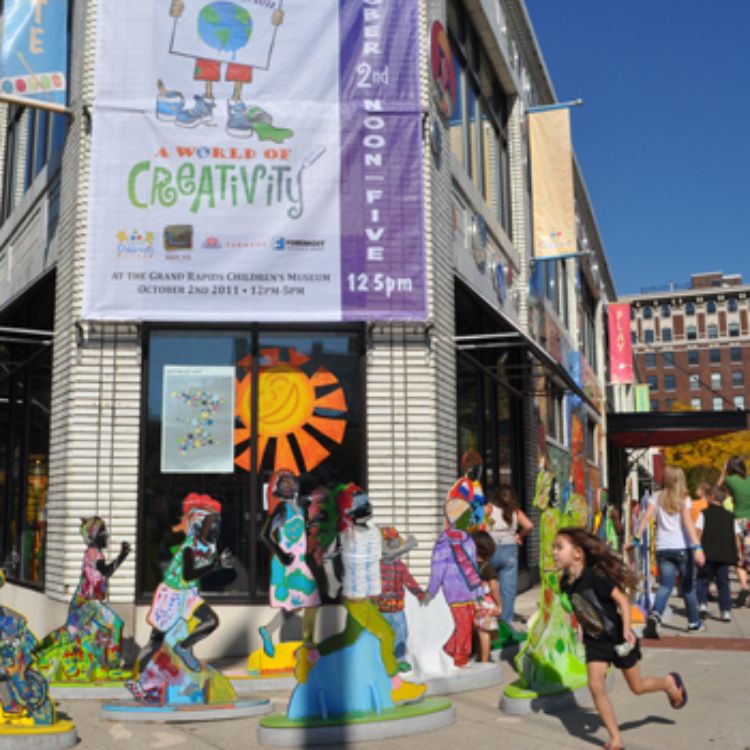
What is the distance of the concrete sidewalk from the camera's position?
5.75 metres

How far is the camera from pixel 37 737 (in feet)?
19.0

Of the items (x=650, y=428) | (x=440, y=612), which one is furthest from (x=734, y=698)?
(x=650, y=428)

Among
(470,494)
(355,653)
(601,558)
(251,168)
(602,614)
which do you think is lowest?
(355,653)

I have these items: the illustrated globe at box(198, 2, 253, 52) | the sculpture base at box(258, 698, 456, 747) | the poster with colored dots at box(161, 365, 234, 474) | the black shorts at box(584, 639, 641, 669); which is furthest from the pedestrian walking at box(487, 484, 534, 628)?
the illustrated globe at box(198, 2, 253, 52)

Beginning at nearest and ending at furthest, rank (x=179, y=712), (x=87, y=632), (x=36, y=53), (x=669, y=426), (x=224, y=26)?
(x=179, y=712) → (x=87, y=632) → (x=224, y=26) → (x=36, y=53) → (x=669, y=426)

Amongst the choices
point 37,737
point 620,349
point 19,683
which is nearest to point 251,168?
point 19,683

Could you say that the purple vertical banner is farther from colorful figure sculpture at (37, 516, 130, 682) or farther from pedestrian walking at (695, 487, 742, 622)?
pedestrian walking at (695, 487, 742, 622)

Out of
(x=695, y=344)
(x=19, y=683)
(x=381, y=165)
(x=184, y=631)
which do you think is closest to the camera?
(x=19, y=683)

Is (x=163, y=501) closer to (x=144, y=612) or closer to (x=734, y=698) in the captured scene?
(x=144, y=612)

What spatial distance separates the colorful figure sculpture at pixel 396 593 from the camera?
745 cm

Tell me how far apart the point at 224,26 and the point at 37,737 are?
7.49 meters

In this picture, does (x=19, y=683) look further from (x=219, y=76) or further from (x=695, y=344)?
(x=695, y=344)

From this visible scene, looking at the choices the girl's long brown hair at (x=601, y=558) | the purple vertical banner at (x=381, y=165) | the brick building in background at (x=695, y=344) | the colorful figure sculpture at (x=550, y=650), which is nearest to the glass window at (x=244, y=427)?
the purple vertical banner at (x=381, y=165)

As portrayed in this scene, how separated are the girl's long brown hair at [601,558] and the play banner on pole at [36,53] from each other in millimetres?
7760
